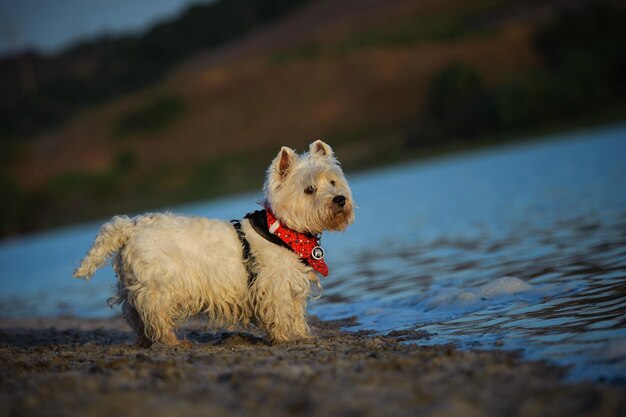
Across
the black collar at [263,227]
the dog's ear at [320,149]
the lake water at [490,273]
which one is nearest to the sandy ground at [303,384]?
the lake water at [490,273]

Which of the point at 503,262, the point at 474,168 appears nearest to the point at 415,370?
the point at 503,262

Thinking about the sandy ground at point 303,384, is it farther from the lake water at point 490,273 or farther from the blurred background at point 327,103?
the blurred background at point 327,103

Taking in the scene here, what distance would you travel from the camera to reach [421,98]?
72938 mm

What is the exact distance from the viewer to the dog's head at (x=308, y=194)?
758 centimetres

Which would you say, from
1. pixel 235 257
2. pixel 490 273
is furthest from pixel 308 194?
pixel 490 273

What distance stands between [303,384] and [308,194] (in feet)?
9.27

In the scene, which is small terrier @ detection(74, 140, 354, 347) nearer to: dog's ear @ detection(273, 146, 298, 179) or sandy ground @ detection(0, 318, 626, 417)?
dog's ear @ detection(273, 146, 298, 179)

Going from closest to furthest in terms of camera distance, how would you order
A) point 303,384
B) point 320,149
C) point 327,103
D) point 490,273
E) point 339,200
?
1. point 303,384
2. point 339,200
3. point 320,149
4. point 490,273
5. point 327,103

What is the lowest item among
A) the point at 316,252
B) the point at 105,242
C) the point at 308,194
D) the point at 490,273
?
the point at 490,273

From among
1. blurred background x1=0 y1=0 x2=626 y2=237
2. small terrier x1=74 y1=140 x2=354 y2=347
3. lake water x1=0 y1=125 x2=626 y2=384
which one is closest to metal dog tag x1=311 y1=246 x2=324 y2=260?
small terrier x1=74 y1=140 x2=354 y2=347

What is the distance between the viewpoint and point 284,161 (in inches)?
306

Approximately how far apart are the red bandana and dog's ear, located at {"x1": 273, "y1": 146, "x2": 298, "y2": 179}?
40 cm

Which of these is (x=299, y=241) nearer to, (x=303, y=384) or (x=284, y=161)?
(x=284, y=161)

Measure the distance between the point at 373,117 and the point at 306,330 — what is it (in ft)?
221
